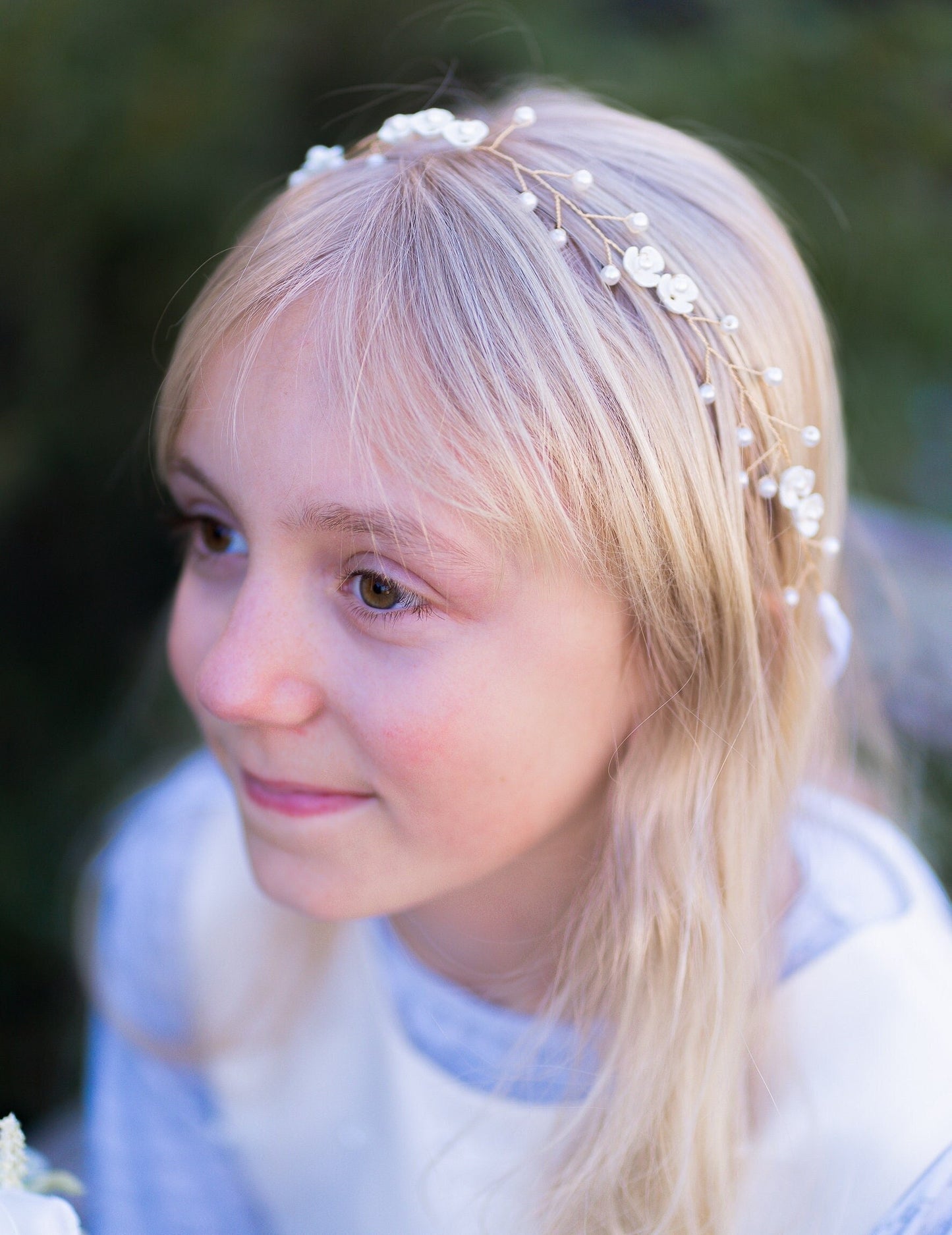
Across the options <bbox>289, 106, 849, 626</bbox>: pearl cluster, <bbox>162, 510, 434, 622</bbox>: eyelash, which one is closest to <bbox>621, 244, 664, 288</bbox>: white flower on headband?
<bbox>289, 106, 849, 626</bbox>: pearl cluster

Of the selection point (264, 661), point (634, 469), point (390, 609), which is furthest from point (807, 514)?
point (264, 661)

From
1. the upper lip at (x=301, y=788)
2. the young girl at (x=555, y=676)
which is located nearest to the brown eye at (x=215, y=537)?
the young girl at (x=555, y=676)

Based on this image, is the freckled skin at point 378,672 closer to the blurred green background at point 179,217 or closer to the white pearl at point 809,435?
the white pearl at point 809,435

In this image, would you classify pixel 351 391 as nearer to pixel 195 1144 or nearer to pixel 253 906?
pixel 253 906

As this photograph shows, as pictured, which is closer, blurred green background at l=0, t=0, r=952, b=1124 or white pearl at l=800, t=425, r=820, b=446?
white pearl at l=800, t=425, r=820, b=446

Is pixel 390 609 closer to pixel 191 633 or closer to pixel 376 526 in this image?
pixel 376 526

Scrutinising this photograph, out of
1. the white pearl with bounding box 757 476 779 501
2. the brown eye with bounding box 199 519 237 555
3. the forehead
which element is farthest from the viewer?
the brown eye with bounding box 199 519 237 555

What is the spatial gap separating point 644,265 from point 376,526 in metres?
0.35

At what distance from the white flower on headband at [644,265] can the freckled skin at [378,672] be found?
0.28 m

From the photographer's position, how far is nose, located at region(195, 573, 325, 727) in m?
0.94

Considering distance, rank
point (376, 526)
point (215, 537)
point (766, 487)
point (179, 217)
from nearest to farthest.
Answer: point (376, 526) → point (766, 487) → point (215, 537) → point (179, 217)

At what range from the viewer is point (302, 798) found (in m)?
1.04

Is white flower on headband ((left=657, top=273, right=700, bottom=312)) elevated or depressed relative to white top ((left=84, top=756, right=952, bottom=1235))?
elevated

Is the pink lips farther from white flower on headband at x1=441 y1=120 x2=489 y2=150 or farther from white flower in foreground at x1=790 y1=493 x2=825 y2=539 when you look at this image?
white flower on headband at x1=441 y1=120 x2=489 y2=150
